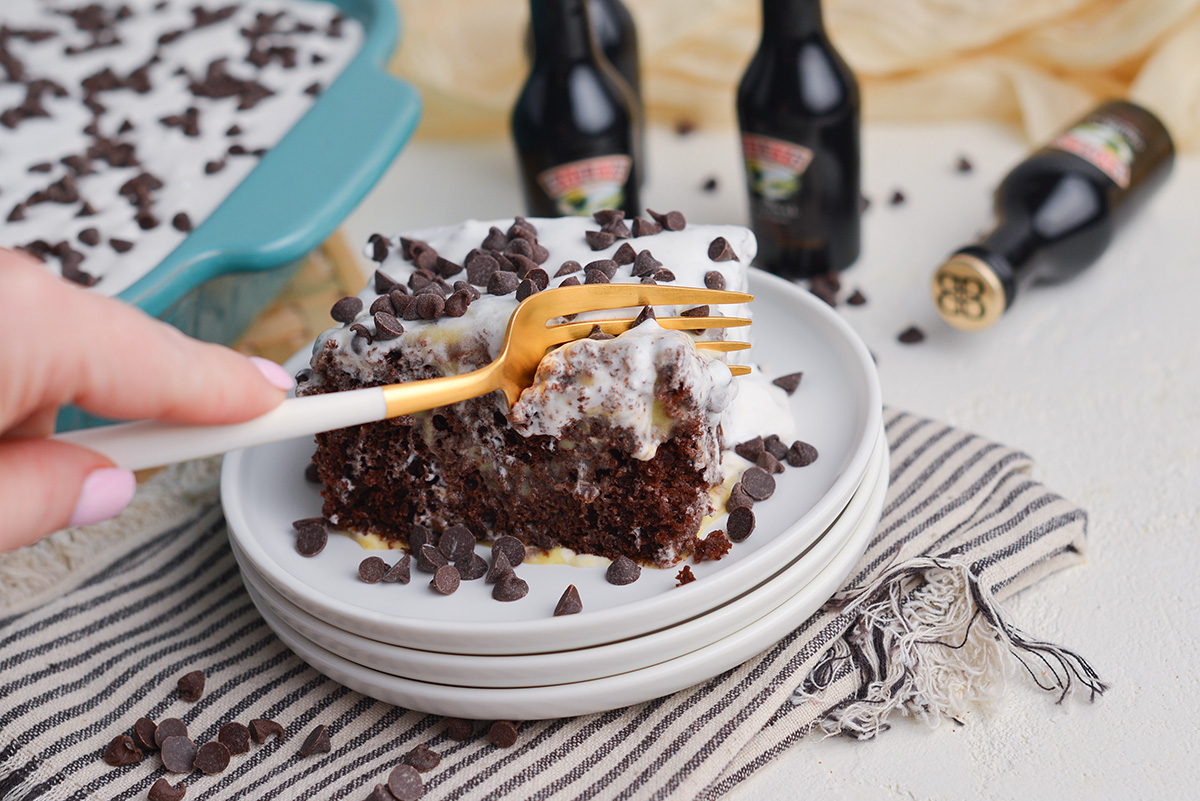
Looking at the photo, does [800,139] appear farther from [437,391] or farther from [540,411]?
[437,391]

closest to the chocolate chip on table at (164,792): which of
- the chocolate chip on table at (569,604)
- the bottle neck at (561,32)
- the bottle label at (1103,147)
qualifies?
the chocolate chip on table at (569,604)

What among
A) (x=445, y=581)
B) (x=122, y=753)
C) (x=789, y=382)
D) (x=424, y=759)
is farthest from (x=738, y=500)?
(x=122, y=753)

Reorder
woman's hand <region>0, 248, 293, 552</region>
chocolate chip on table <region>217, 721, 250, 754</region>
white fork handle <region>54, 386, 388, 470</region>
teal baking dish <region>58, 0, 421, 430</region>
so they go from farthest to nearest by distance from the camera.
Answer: teal baking dish <region>58, 0, 421, 430</region>
chocolate chip on table <region>217, 721, 250, 754</region>
white fork handle <region>54, 386, 388, 470</region>
woman's hand <region>0, 248, 293, 552</region>

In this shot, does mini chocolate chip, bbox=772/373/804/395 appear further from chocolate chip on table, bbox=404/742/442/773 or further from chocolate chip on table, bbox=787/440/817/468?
chocolate chip on table, bbox=404/742/442/773

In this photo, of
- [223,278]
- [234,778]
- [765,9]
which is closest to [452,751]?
[234,778]

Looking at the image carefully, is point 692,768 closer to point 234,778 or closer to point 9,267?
point 234,778

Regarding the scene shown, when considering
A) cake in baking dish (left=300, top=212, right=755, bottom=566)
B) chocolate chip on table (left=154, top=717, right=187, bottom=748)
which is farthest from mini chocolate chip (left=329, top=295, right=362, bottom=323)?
chocolate chip on table (left=154, top=717, right=187, bottom=748)

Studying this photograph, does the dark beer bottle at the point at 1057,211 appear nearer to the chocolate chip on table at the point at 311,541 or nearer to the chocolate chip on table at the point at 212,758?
the chocolate chip on table at the point at 311,541
